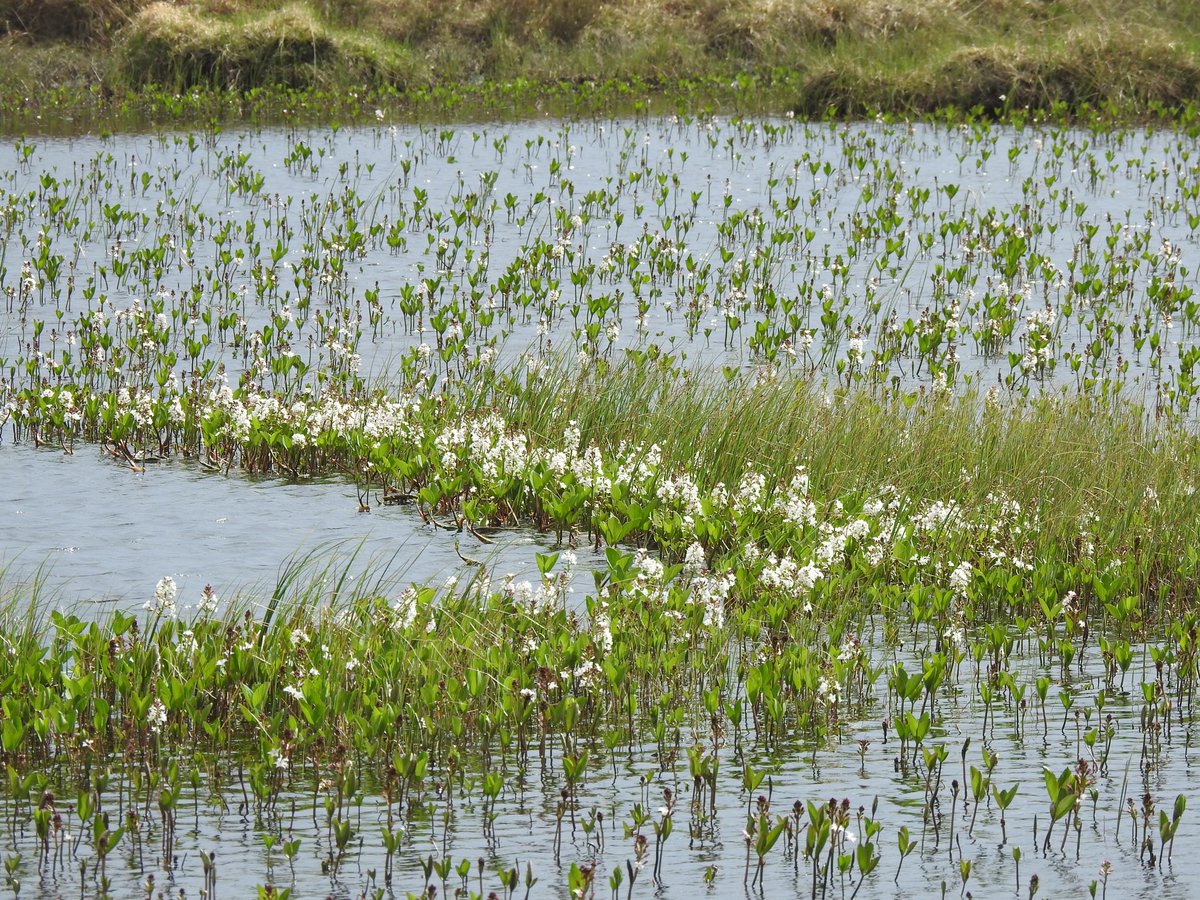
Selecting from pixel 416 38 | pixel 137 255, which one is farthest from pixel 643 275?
pixel 416 38

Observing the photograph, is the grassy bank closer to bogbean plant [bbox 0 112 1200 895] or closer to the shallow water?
bogbean plant [bbox 0 112 1200 895]

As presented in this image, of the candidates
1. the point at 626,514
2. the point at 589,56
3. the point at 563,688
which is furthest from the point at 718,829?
the point at 589,56

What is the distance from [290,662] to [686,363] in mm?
6875

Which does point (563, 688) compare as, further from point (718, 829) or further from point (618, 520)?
point (618, 520)

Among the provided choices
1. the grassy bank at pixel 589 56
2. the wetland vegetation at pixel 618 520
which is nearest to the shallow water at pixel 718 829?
the wetland vegetation at pixel 618 520

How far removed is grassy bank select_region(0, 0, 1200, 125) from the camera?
26250 mm

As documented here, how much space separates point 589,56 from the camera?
31.4m

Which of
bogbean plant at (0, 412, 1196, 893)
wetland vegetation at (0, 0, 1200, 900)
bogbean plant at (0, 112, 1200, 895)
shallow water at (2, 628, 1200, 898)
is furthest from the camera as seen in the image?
bogbean plant at (0, 112, 1200, 895)

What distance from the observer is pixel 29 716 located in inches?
219

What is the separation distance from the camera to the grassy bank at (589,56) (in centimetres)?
2625

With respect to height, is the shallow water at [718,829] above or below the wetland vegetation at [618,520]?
below

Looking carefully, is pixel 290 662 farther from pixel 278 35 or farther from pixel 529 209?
pixel 278 35

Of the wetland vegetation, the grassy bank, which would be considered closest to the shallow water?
the wetland vegetation

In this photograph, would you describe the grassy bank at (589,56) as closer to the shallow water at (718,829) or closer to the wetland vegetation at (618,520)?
the wetland vegetation at (618,520)
